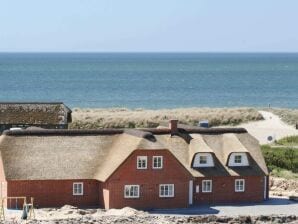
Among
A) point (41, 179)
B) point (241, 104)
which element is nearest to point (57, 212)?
point (41, 179)

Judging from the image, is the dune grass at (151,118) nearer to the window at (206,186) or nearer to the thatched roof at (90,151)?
the thatched roof at (90,151)

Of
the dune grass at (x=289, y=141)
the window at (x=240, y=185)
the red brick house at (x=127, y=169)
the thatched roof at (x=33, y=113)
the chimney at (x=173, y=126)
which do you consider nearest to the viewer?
the red brick house at (x=127, y=169)

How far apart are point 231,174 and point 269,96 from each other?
12522 cm

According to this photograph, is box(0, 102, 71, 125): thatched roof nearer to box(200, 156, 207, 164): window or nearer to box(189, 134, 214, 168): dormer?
box(189, 134, 214, 168): dormer

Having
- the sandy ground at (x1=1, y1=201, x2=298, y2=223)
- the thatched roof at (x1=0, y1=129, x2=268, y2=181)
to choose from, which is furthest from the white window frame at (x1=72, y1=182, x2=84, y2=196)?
the sandy ground at (x1=1, y1=201, x2=298, y2=223)

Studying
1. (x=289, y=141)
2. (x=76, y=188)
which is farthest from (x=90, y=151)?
(x=289, y=141)

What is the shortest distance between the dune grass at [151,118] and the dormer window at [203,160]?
126 feet

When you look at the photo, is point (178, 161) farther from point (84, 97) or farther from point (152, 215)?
point (84, 97)

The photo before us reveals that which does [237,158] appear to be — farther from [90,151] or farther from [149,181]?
[90,151]

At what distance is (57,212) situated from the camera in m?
52.6

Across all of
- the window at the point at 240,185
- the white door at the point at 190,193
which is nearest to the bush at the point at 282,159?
the window at the point at 240,185

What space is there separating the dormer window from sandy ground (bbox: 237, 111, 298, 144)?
84.6 ft

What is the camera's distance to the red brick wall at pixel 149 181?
5425cm

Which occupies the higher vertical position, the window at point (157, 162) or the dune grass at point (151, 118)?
the dune grass at point (151, 118)
